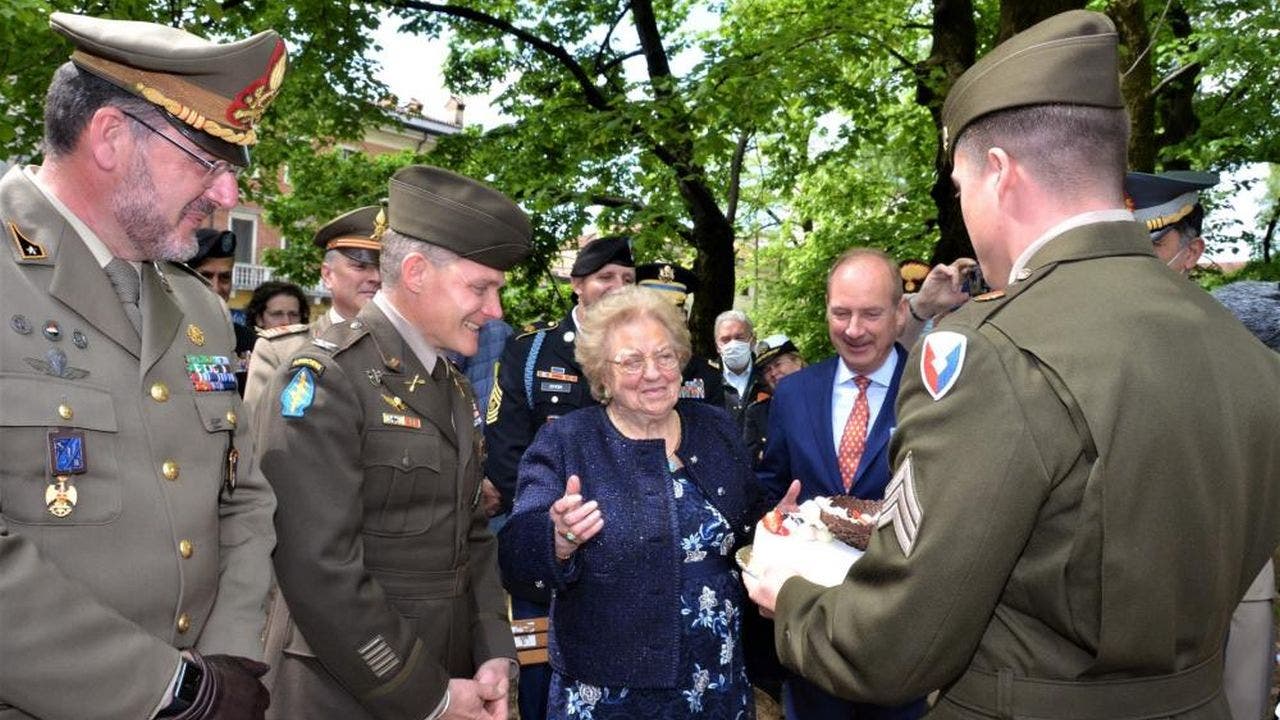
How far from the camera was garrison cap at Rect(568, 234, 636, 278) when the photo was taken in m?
5.25

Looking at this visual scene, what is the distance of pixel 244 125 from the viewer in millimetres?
2172

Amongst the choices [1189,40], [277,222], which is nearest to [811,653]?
[1189,40]

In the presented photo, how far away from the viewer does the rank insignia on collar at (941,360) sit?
5.47 ft

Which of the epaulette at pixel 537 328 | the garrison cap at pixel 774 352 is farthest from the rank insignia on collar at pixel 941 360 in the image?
the garrison cap at pixel 774 352

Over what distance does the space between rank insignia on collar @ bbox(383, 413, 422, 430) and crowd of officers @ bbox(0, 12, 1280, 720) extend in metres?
0.08

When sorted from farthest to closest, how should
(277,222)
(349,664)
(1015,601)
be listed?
(277,222) < (349,664) < (1015,601)

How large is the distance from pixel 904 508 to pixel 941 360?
0.28 m

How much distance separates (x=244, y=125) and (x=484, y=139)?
11.4m

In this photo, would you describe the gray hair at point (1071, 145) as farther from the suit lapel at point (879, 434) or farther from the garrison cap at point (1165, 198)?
the suit lapel at point (879, 434)

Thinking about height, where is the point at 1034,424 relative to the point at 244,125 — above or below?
below

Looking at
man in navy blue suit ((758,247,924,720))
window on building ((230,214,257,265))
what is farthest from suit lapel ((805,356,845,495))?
window on building ((230,214,257,265))

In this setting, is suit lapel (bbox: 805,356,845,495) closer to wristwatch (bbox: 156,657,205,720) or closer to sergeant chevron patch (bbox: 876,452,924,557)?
sergeant chevron patch (bbox: 876,452,924,557)

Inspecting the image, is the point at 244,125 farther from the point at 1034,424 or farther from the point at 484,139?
the point at 484,139

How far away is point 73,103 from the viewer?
1.92 m
